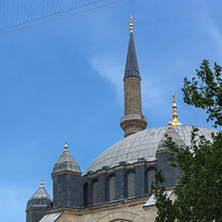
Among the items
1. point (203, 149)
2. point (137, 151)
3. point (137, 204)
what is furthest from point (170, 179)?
point (203, 149)

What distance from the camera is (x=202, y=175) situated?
1677 centimetres

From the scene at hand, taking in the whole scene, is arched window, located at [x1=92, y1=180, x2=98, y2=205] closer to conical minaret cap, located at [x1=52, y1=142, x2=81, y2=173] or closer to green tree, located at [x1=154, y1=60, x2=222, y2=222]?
conical minaret cap, located at [x1=52, y1=142, x2=81, y2=173]

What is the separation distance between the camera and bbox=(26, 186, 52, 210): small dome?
32344 millimetres

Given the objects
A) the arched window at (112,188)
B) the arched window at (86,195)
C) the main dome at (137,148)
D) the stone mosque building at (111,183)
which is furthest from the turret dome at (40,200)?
the arched window at (112,188)

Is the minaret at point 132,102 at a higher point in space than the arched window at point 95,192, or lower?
higher

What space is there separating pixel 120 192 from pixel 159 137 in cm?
340

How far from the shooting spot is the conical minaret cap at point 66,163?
30.1m

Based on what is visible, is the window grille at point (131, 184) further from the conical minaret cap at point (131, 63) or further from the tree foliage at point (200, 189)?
the conical minaret cap at point (131, 63)

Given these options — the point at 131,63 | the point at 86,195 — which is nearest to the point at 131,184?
the point at 86,195

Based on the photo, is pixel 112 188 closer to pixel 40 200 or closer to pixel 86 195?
pixel 86 195

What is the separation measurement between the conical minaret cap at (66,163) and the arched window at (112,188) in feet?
4.48

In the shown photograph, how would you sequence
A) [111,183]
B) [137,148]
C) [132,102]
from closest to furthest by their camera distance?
[111,183], [137,148], [132,102]

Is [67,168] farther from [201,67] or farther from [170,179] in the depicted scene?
[201,67]

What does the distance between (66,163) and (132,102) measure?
1330cm
